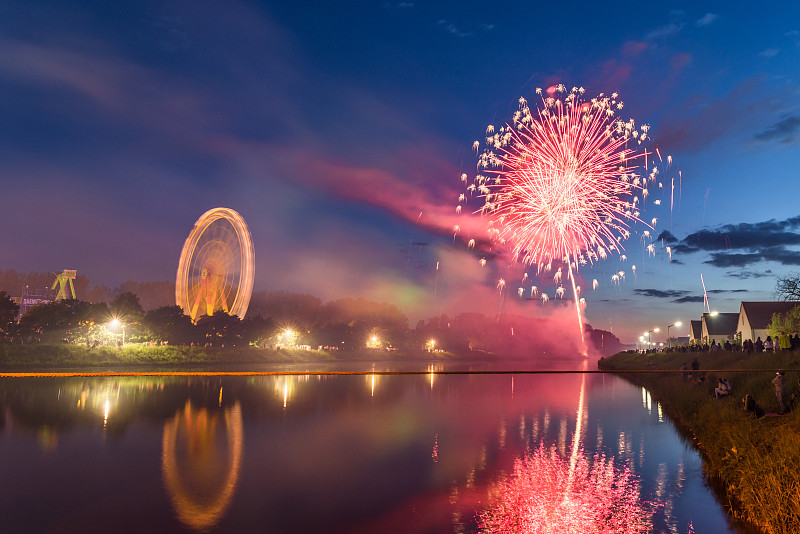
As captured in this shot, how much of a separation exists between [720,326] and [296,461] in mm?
113856

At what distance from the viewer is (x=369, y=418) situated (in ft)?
113

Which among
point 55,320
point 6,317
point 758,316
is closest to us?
point 758,316

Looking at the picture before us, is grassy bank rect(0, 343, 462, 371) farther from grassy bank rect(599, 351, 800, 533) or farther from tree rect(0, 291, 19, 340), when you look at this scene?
grassy bank rect(599, 351, 800, 533)

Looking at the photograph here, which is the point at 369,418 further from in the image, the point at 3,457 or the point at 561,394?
the point at 561,394

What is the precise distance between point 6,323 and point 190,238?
37.5 m

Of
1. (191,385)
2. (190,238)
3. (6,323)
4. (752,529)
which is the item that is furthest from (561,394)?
(6,323)

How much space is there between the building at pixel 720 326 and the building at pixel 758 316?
27.6 ft

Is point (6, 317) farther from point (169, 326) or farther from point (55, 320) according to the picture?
point (169, 326)

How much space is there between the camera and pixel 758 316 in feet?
323

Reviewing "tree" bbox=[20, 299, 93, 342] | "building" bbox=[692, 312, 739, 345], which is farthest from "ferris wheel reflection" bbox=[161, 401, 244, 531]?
"building" bbox=[692, 312, 739, 345]

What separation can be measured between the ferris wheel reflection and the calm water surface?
76 millimetres

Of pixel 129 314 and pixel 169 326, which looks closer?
pixel 129 314

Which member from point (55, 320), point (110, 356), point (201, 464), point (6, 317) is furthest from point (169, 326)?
point (201, 464)

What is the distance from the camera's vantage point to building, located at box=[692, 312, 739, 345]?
113m
